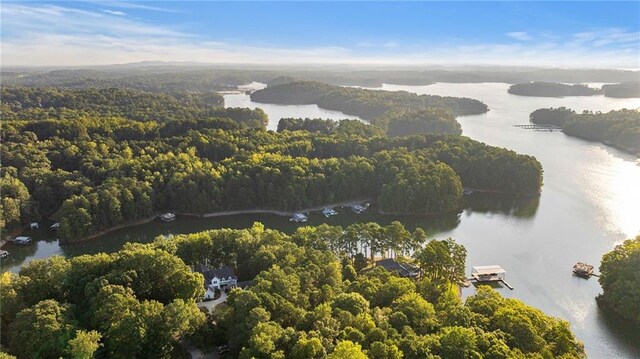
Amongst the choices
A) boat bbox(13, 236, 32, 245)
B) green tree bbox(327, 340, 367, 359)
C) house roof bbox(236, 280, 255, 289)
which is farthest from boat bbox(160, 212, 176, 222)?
green tree bbox(327, 340, 367, 359)

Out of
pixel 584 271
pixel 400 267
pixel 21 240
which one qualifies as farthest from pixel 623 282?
pixel 21 240

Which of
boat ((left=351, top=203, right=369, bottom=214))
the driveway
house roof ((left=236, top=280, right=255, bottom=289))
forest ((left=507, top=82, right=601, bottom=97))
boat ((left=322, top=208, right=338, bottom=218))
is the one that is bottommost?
boat ((left=322, top=208, right=338, bottom=218))

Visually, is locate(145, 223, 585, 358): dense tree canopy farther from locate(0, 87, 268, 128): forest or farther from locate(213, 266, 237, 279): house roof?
locate(0, 87, 268, 128): forest

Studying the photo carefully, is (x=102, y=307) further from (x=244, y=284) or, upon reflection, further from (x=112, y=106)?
(x=112, y=106)

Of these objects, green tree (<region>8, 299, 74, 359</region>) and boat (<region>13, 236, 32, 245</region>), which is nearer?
→ green tree (<region>8, 299, 74, 359</region>)

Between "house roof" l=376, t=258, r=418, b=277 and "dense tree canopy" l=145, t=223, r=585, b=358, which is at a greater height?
"dense tree canopy" l=145, t=223, r=585, b=358
